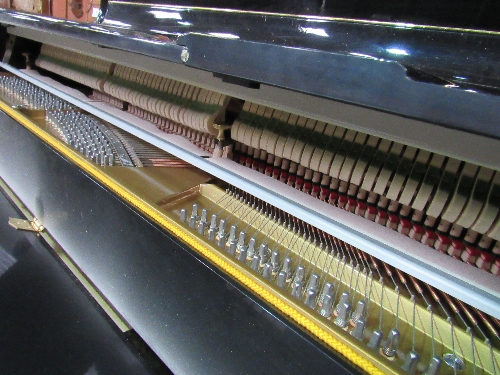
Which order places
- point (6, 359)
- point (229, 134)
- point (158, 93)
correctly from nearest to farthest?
point (6, 359)
point (229, 134)
point (158, 93)

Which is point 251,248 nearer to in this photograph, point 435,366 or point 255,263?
point 255,263

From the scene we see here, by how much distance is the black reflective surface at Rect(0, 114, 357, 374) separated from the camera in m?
0.86

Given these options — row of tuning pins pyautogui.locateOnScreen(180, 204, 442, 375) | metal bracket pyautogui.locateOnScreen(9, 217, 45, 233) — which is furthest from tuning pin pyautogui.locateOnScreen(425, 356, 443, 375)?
metal bracket pyautogui.locateOnScreen(9, 217, 45, 233)

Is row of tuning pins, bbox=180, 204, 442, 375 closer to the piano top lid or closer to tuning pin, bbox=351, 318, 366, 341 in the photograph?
tuning pin, bbox=351, 318, 366, 341

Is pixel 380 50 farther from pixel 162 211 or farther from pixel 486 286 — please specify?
pixel 162 211

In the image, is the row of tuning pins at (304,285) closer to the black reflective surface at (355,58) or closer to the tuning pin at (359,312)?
the tuning pin at (359,312)

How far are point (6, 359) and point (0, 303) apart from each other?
32cm

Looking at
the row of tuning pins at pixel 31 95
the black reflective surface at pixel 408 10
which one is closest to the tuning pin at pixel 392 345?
the black reflective surface at pixel 408 10

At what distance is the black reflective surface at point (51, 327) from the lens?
1.34 m

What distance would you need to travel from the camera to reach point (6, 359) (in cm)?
132

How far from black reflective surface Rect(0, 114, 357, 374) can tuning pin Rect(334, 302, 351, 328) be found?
0.10 metres

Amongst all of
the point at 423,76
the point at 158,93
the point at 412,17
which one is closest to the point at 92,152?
the point at 158,93

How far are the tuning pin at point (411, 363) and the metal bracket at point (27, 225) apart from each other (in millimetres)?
1967

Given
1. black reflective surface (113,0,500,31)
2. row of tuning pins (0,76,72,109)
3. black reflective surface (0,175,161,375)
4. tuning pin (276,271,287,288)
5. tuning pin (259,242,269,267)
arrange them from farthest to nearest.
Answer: row of tuning pins (0,76,72,109)
black reflective surface (0,175,161,375)
tuning pin (259,242,269,267)
tuning pin (276,271,287,288)
black reflective surface (113,0,500,31)
